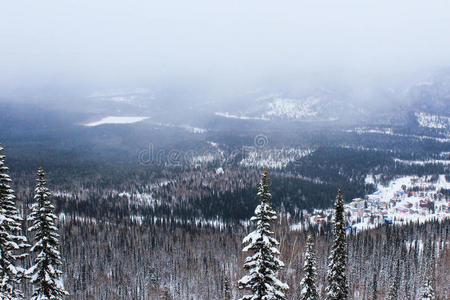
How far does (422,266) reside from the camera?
112 m

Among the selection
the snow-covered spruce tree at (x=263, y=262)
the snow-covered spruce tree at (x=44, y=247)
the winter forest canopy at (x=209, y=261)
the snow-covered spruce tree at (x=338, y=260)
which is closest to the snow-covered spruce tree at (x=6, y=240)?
the snow-covered spruce tree at (x=44, y=247)

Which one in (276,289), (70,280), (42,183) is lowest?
(70,280)

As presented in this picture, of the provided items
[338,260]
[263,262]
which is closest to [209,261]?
[338,260]

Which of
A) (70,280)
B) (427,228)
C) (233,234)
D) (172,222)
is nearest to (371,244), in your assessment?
(427,228)

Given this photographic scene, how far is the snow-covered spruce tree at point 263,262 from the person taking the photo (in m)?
22.6

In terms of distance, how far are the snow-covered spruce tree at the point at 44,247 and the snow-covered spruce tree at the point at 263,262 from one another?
14.7 meters

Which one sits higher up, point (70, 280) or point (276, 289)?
point (276, 289)

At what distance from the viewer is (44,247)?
26.9 m

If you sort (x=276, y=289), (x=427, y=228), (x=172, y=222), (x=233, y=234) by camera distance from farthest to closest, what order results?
(x=172, y=222), (x=233, y=234), (x=427, y=228), (x=276, y=289)

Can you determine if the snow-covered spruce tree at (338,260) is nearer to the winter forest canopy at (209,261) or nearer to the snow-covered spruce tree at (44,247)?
the snow-covered spruce tree at (44,247)

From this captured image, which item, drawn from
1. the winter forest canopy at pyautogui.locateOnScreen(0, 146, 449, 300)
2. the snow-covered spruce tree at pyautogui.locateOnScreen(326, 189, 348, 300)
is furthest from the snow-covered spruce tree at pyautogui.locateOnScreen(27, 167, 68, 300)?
the winter forest canopy at pyautogui.locateOnScreen(0, 146, 449, 300)

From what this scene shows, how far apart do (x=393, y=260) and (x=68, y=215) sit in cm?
14351

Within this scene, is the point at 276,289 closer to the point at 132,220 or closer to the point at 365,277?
the point at 365,277

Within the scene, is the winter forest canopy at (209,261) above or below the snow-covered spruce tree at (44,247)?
below
